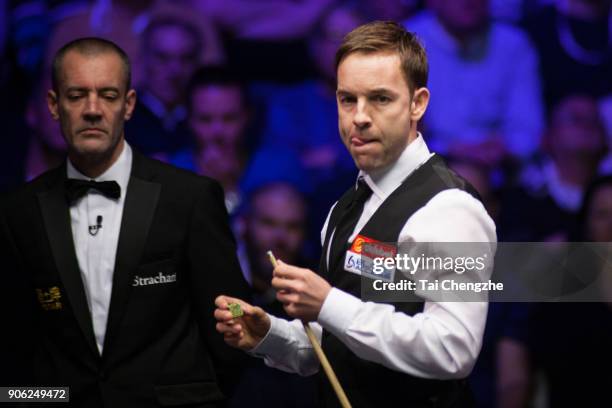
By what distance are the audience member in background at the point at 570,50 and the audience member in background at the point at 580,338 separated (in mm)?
469

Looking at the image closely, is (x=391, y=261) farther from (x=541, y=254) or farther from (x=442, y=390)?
(x=541, y=254)

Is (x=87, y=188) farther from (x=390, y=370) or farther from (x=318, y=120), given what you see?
(x=318, y=120)

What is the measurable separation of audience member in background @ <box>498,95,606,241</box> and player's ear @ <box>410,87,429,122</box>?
221 cm

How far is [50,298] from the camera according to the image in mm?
3061

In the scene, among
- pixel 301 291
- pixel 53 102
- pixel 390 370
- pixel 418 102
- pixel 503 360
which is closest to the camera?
pixel 301 291

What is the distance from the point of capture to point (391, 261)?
246 cm

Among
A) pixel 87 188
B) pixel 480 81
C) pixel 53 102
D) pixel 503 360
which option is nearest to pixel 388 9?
pixel 480 81

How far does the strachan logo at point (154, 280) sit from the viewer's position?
9.99 ft

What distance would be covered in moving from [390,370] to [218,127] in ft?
8.01

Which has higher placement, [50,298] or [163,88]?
[163,88]

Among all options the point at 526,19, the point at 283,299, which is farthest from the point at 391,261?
the point at 526,19

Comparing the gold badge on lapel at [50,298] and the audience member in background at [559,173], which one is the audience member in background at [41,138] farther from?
the audience member in background at [559,173]

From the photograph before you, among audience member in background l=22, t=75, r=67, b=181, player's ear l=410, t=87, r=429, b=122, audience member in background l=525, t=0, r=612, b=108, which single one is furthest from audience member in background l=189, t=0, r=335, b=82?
player's ear l=410, t=87, r=429, b=122

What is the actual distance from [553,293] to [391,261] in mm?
2270
